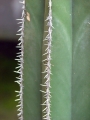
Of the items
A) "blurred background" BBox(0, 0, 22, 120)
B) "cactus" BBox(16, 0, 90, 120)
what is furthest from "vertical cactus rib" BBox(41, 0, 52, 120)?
"blurred background" BBox(0, 0, 22, 120)

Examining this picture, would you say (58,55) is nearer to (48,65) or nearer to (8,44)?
(48,65)

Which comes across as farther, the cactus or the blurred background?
the blurred background

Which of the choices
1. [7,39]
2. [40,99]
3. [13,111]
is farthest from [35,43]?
[7,39]

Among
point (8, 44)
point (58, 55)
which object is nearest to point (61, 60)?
point (58, 55)

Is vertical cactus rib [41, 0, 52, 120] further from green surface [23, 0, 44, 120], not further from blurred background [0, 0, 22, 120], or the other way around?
blurred background [0, 0, 22, 120]

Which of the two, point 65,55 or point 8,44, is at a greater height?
point 8,44

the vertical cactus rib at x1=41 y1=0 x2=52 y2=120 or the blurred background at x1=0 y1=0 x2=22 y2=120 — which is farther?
the blurred background at x1=0 y1=0 x2=22 y2=120

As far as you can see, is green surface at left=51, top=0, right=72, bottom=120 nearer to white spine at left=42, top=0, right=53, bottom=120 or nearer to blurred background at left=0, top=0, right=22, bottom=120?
white spine at left=42, top=0, right=53, bottom=120

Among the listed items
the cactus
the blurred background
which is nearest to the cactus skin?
the cactus

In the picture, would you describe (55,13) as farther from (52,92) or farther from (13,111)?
(13,111)

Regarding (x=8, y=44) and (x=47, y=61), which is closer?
(x=47, y=61)
